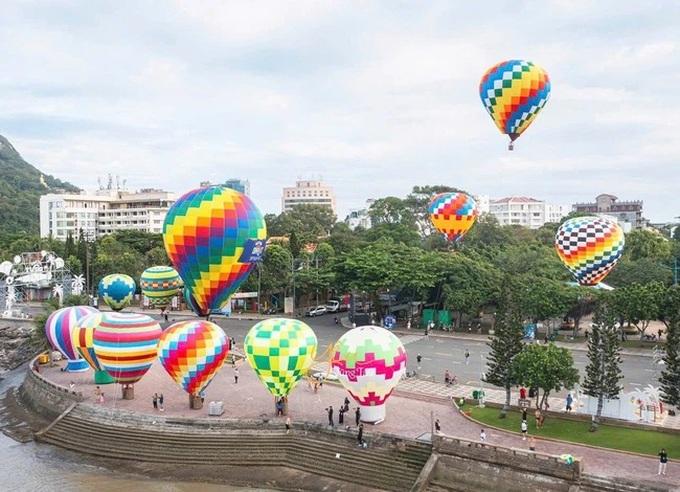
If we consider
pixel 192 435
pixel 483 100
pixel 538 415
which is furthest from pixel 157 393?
pixel 483 100

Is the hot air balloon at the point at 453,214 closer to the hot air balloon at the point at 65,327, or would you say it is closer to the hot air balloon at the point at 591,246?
the hot air balloon at the point at 591,246

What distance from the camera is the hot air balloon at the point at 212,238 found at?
3478 centimetres

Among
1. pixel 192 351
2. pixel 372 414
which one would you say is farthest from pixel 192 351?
pixel 372 414

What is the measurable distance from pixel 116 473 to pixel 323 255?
45222 millimetres

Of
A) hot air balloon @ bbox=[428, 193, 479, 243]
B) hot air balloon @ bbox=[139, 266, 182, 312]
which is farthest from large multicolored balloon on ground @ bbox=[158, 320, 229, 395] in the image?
hot air balloon @ bbox=[428, 193, 479, 243]

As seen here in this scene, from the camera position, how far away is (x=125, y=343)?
30.7 metres

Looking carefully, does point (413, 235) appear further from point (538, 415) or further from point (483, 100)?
point (538, 415)

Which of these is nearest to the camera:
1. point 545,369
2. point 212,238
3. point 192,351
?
point 545,369

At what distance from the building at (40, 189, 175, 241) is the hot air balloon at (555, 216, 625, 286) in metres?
84.8

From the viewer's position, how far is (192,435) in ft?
93.6

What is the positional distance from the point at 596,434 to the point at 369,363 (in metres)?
9.66

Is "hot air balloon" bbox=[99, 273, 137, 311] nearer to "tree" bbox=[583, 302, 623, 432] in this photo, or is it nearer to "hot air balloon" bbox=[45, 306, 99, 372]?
"hot air balloon" bbox=[45, 306, 99, 372]

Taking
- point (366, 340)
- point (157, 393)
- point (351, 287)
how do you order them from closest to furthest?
point (366, 340) → point (157, 393) → point (351, 287)

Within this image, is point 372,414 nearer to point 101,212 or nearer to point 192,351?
point 192,351
